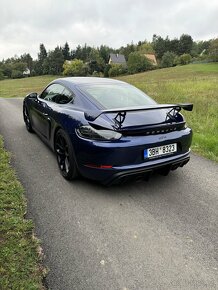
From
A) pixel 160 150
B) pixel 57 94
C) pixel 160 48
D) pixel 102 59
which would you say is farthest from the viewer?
pixel 160 48

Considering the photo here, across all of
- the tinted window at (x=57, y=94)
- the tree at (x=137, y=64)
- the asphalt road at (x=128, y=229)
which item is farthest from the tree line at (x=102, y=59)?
the asphalt road at (x=128, y=229)

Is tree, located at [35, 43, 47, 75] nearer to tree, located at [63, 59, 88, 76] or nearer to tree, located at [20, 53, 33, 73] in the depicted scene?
tree, located at [20, 53, 33, 73]

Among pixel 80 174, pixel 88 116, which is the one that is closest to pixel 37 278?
pixel 80 174

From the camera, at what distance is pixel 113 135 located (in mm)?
3244

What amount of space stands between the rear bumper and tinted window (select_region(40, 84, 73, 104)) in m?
1.33

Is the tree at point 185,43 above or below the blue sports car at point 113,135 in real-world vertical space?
above

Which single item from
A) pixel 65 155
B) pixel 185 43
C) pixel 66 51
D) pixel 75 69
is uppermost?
pixel 185 43

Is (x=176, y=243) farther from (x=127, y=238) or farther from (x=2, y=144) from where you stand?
(x=2, y=144)

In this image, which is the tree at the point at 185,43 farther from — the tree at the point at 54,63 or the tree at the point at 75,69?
the tree at the point at 75,69

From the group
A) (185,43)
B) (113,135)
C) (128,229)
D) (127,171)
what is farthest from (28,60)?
(128,229)

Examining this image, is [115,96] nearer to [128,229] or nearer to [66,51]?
[128,229]

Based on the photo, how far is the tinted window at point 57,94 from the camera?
14.3ft

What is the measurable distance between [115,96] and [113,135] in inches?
43.8

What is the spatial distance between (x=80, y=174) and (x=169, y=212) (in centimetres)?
123
